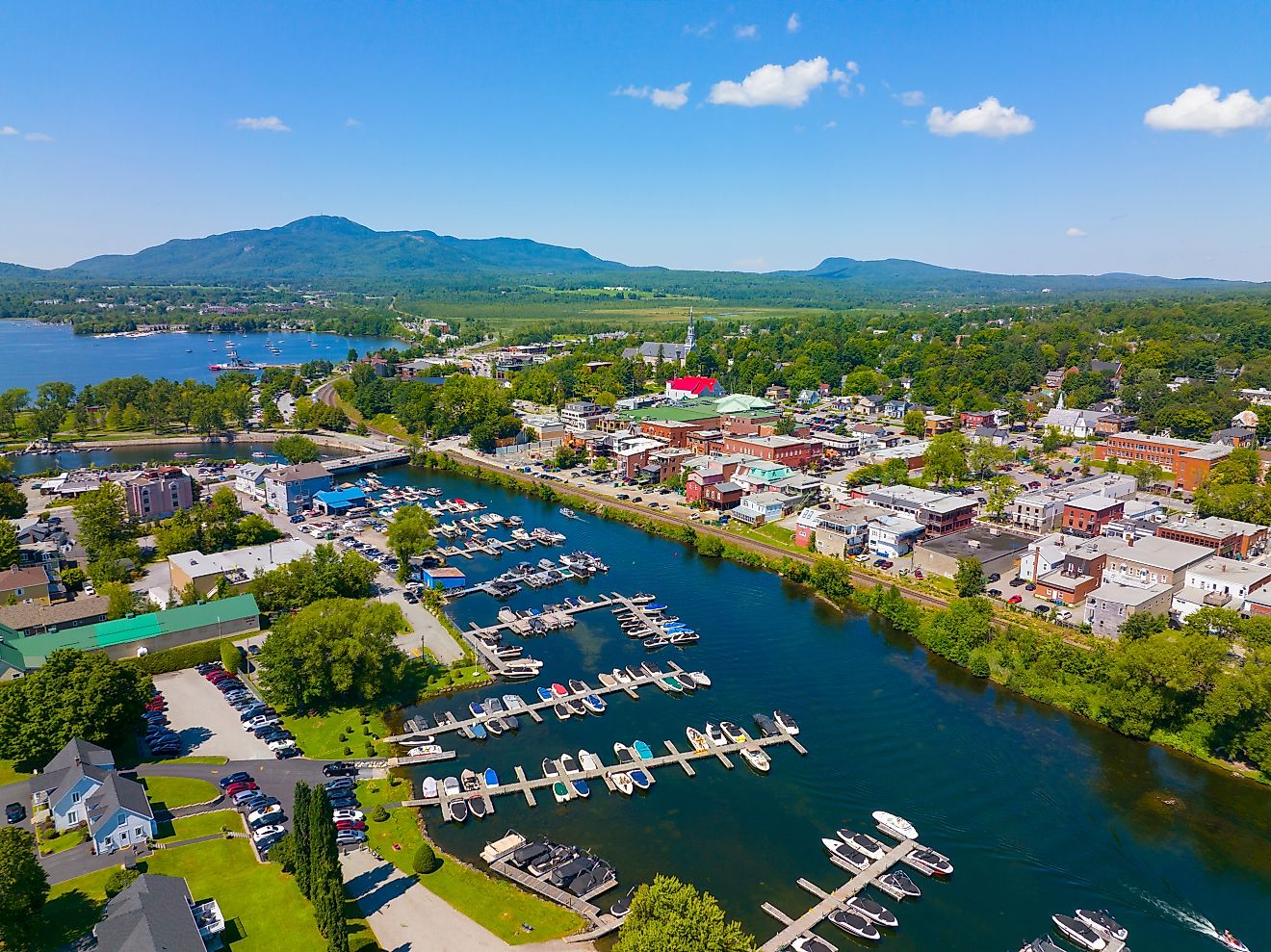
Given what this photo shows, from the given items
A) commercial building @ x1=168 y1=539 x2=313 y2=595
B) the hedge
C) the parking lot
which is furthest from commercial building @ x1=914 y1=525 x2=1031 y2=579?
the hedge

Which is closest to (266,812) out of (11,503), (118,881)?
(118,881)

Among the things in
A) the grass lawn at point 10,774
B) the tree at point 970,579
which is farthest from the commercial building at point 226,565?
the tree at point 970,579

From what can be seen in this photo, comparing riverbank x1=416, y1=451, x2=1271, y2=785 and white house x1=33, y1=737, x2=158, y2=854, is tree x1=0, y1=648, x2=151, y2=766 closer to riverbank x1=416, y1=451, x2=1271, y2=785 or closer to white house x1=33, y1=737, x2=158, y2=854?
white house x1=33, y1=737, x2=158, y2=854

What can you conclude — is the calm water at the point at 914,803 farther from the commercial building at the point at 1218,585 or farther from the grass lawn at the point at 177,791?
the commercial building at the point at 1218,585

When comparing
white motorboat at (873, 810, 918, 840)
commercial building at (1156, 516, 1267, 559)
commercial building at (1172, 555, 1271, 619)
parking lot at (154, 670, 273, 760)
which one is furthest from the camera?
commercial building at (1156, 516, 1267, 559)

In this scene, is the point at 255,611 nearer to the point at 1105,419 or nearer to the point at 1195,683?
the point at 1195,683

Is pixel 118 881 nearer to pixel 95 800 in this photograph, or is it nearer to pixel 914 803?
pixel 95 800
